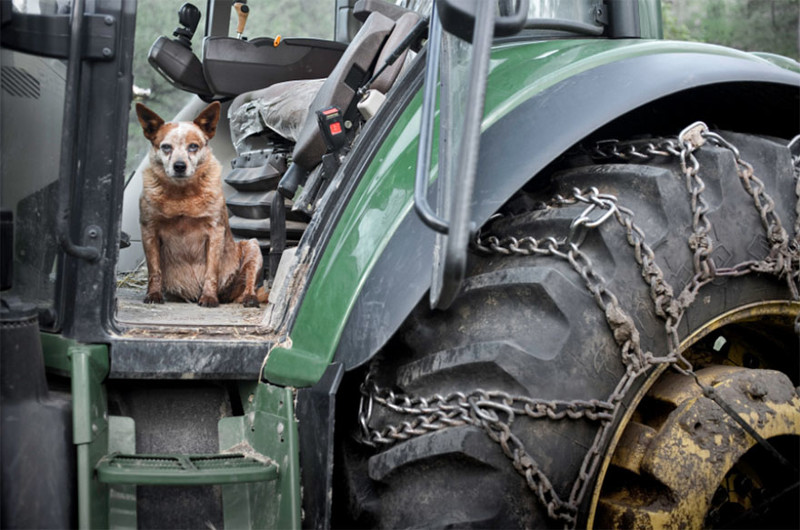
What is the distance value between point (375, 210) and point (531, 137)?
0.32 m

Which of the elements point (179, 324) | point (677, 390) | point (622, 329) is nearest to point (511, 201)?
point (622, 329)

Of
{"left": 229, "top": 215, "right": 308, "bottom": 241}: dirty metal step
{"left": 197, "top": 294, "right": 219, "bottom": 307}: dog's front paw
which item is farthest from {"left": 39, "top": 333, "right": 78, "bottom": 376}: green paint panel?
{"left": 229, "top": 215, "right": 308, "bottom": 241}: dirty metal step

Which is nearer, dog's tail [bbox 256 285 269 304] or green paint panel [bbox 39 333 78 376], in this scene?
green paint panel [bbox 39 333 78 376]

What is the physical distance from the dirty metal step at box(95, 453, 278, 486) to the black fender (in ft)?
0.84

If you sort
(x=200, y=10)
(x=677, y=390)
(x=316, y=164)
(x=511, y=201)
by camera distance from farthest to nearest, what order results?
(x=200, y=10), (x=316, y=164), (x=511, y=201), (x=677, y=390)

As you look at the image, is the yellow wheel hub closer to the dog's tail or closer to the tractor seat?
the tractor seat

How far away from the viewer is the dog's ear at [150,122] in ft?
9.83

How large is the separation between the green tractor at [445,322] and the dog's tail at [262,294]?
0.92 m

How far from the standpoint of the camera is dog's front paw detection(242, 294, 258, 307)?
108 inches

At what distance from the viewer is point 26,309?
1.53 meters

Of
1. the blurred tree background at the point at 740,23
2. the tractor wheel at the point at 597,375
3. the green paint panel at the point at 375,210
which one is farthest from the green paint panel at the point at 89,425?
the blurred tree background at the point at 740,23

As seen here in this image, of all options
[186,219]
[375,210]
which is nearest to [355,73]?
[186,219]

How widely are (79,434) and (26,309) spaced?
9.5 inches

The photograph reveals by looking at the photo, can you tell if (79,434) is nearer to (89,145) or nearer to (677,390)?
(89,145)
